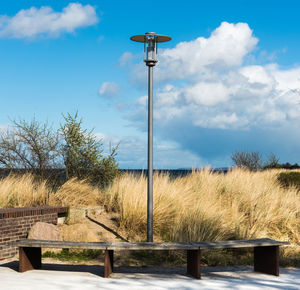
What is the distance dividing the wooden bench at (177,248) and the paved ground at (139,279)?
15cm

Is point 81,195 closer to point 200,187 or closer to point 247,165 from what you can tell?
point 200,187

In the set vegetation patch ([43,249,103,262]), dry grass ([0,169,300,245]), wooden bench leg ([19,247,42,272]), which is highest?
dry grass ([0,169,300,245])

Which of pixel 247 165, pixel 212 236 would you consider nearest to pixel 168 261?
pixel 212 236

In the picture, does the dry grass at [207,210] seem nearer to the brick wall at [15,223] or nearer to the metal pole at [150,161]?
the metal pole at [150,161]

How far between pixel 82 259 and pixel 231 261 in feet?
8.59

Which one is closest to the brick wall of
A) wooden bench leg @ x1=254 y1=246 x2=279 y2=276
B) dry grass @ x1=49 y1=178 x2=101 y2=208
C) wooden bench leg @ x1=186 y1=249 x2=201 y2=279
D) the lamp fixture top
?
dry grass @ x1=49 y1=178 x2=101 y2=208

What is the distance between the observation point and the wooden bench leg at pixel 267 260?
258 inches

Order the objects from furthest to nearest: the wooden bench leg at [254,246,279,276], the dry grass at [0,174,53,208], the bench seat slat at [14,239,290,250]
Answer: the dry grass at [0,174,53,208], the wooden bench leg at [254,246,279,276], the bench seat slat at [14,239,290,250]

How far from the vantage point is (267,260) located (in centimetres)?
668

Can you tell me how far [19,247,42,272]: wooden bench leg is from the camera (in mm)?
6590

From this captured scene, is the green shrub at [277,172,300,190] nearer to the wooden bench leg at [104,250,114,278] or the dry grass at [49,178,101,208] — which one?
the dry grass at [49,178,101,208]

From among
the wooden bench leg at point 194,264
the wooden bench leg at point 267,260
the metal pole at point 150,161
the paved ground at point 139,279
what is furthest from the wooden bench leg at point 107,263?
the wooden bench leg at point 267,260

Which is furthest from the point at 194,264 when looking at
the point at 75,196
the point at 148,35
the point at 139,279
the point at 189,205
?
the point at 75,196

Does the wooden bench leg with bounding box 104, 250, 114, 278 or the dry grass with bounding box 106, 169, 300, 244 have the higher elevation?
the dry grass with bounding box 106, 169, 300, 244
